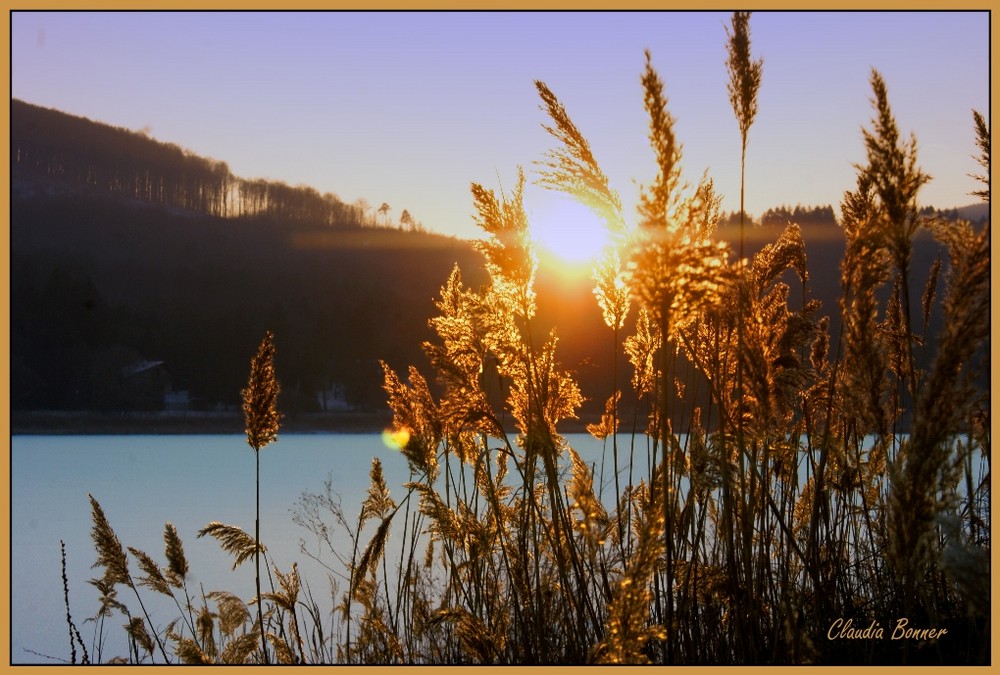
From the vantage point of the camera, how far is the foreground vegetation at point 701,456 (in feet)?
6.69

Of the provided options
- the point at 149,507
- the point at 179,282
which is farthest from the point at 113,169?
the point at 149,507

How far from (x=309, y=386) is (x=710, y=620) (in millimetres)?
50694

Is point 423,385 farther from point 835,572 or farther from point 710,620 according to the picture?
point 835,572

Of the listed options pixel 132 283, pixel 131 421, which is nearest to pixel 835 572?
pixel 131 421

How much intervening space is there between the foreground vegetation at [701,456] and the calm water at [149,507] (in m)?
1.30

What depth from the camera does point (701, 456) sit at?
278 centimetres

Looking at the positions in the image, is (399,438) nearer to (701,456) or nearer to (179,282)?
(701,456)

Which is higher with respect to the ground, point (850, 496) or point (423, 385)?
point (423, 385)

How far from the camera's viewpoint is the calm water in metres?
7.98

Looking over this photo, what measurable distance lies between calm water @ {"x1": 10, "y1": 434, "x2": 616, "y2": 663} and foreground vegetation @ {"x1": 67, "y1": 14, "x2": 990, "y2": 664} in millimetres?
1296

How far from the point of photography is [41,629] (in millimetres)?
8133

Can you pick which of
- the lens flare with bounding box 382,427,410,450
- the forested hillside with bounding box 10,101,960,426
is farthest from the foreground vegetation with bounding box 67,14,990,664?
the forested hillside with bounding box 10,101,960,426

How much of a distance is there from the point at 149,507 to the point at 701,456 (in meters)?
14.8

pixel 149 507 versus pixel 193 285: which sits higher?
pixel 193 285
